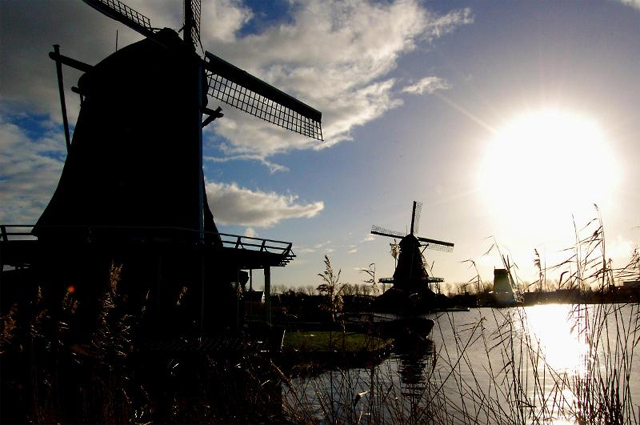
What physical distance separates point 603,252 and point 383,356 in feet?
53.6

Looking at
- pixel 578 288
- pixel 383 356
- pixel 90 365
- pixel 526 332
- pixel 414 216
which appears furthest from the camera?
pixel 414 216

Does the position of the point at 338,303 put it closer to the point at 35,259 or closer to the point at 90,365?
the point at 90,365

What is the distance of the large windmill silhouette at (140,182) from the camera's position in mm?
13438

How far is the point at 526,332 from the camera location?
4.43 m

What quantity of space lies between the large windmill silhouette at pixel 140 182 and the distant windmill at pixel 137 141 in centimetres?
3

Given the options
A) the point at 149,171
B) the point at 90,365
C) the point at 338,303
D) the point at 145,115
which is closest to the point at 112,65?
the point at 145,115

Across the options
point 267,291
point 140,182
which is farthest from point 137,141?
point 267,291

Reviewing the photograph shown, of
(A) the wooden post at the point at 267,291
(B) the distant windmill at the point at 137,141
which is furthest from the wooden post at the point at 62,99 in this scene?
(A) the wooden post at the point at 267,291

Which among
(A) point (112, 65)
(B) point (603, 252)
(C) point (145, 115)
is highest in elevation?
(A) point (112, 65)

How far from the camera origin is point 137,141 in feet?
47.6

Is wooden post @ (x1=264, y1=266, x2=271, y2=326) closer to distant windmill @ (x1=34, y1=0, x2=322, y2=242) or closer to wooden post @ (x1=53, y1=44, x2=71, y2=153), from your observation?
distant windmill @ (x1=34, y1=0, x2=322, y2=242)

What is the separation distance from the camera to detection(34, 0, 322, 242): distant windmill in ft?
46.3

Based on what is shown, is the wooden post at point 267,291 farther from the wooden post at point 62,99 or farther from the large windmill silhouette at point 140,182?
the wooden post at point 62,99

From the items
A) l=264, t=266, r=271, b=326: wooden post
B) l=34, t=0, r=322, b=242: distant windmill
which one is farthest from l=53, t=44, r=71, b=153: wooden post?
l=264, t=266, r=271, b=326: wooden post
